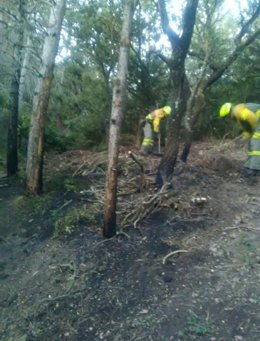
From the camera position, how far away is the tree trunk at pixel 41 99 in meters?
8.21

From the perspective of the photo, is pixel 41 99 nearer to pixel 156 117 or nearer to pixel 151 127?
pixel 156 117

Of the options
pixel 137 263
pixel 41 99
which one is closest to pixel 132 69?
pixel 41 99

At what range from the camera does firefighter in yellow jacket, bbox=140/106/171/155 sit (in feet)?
34.7

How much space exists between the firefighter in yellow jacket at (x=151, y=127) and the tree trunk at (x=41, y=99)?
3.46 m

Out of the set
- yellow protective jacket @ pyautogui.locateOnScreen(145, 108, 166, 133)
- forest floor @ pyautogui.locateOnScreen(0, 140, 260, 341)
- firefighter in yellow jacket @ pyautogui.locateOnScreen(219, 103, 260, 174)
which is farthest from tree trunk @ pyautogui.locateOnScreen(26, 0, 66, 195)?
firefighter in yellow jacket @ pyautogui.locateOnScreen(219, 103, 260, 174)

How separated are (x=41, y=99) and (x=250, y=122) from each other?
4.86 metres

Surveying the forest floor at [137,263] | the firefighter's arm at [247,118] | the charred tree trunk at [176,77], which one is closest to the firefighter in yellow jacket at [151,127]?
the forest floor at [137,263]

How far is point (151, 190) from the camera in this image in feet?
25.8

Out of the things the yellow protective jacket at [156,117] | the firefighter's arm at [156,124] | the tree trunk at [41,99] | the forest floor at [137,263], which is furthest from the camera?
the firefighter's arm at [156,124]

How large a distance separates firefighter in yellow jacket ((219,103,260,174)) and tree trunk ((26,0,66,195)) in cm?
424

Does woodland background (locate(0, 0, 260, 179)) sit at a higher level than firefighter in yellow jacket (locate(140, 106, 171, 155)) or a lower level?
higher

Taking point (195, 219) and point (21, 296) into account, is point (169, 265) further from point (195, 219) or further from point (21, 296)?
point (21, 296)

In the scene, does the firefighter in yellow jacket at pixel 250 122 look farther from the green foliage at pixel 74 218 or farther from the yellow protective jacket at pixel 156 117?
the green foliage at pixel 74 218

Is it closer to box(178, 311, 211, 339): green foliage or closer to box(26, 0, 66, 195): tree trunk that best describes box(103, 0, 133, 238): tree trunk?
box(178, 311, 211, 339): green foliage
